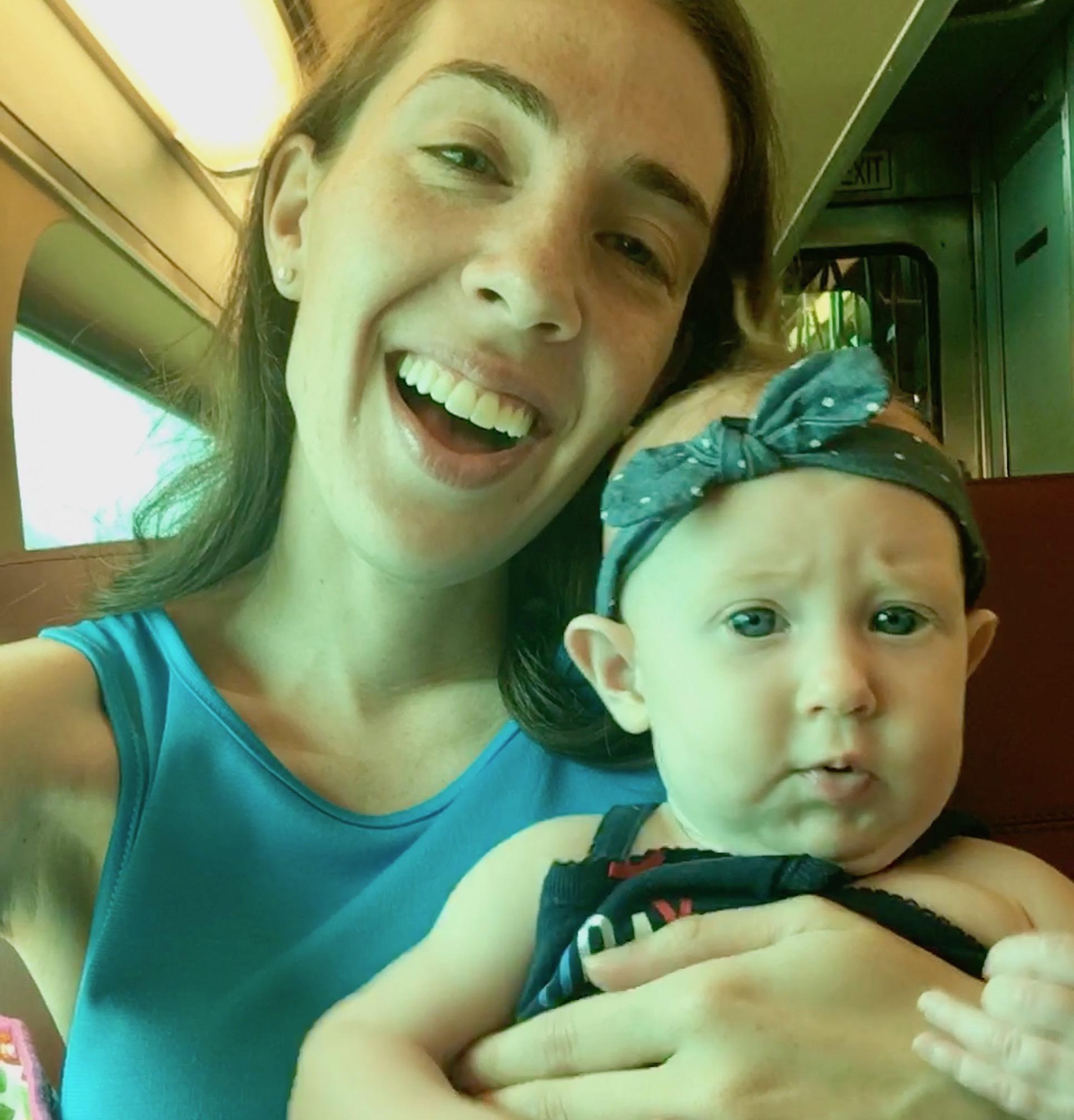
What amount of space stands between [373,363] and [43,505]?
1.41 m

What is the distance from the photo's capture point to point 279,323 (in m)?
1.37

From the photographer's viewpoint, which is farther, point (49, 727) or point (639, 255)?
point (639, 255)

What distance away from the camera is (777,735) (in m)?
0.86

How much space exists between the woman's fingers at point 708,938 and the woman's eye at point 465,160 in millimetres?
668

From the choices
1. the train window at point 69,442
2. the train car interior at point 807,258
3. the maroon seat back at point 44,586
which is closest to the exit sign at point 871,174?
the train car interior at point 807,258

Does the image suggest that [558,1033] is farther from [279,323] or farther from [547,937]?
[279,323]

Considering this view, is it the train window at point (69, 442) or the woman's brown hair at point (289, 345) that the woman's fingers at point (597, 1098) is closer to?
the woman's brown hair at point (289, 345)

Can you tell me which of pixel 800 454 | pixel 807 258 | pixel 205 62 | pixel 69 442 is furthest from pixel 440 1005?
pixel 807 258

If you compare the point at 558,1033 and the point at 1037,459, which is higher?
the point at 1037,459

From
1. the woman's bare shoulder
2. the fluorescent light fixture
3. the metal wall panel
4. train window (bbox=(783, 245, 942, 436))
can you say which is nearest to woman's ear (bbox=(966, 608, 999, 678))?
the woman's bare shoulder

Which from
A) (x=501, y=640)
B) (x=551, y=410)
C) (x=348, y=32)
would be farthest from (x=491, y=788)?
(x=348, y=32)

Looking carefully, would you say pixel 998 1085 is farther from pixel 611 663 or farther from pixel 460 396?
pixel 460 396

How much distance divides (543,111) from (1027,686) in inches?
29.9

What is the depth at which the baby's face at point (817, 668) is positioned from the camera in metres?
0.85
